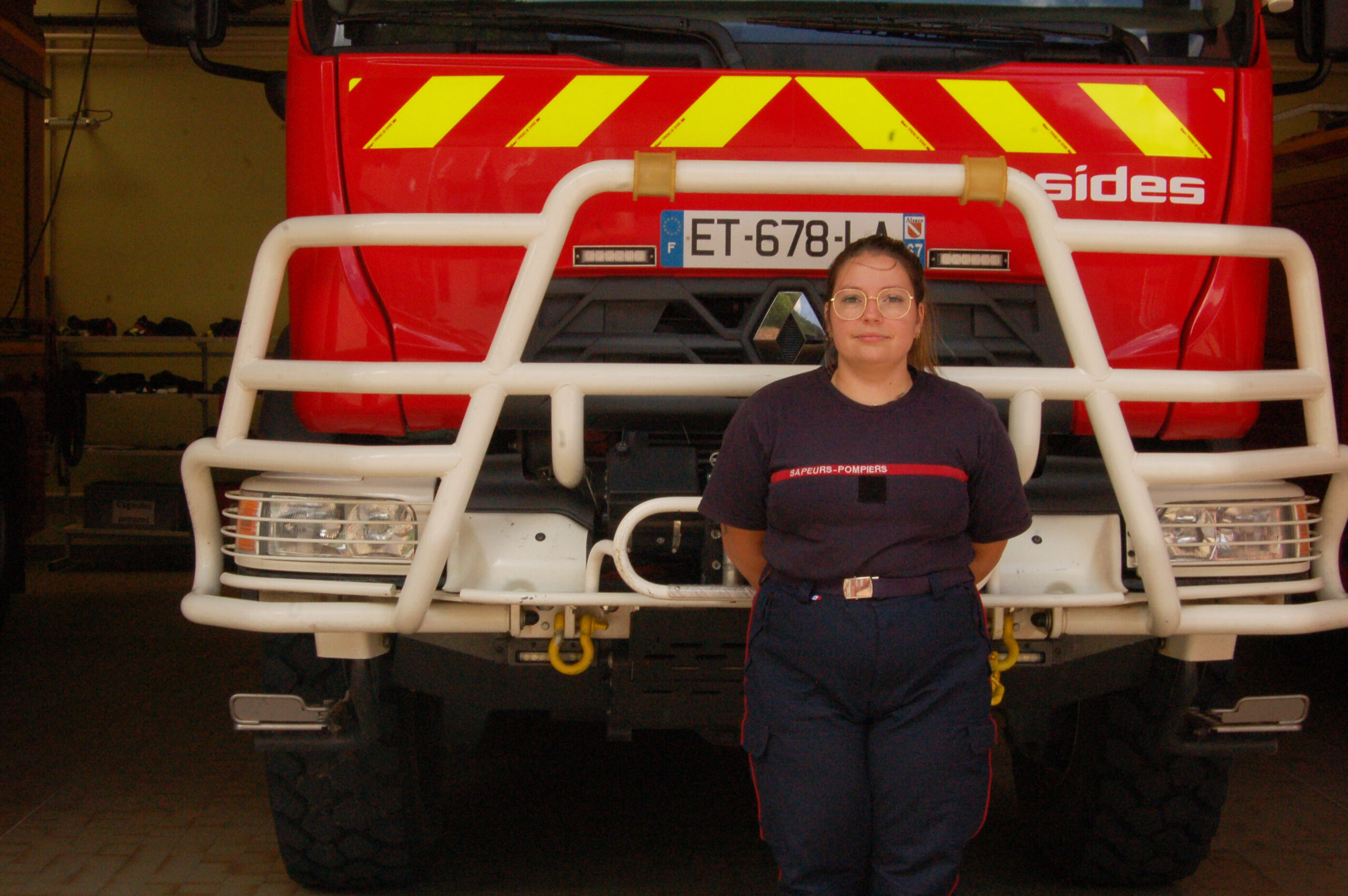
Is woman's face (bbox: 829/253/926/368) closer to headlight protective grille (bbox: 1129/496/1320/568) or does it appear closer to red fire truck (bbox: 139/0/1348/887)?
red fire truck (bbox: 139/0/1348/887)

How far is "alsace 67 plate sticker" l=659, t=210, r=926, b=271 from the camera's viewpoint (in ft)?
9.30

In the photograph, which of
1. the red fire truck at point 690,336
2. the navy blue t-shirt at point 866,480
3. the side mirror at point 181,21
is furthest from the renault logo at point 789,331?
the side mirror at point 181,21

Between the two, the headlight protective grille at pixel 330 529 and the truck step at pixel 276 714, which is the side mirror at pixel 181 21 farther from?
the truck step at pixel 276 714

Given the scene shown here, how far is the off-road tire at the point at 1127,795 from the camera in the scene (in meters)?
3.19

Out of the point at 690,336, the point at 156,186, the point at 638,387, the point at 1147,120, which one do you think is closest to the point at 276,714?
the point at 638,387

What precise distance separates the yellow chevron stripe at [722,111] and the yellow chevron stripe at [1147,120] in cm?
71

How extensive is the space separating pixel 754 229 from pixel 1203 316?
1023 millimetres

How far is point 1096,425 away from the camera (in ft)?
8.30

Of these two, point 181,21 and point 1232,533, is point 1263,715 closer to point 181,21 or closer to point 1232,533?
point 1232,533

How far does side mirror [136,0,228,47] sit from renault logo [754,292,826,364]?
4.89ft

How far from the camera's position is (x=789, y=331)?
2828 millimetres

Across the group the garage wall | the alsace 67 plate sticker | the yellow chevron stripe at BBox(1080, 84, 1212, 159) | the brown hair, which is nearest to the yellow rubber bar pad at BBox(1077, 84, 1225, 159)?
the yellow chevron stripe at BBox(1080, 84, 1212, 159)

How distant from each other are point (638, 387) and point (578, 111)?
2.35 feet

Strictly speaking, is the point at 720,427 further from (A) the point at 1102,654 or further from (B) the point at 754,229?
(A) the point at 1102,654
